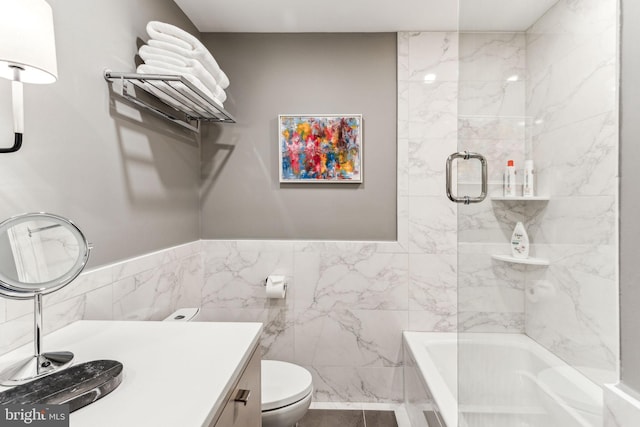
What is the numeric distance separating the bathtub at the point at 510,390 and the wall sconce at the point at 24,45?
1.38 meters

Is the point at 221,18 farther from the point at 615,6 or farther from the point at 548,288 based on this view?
the point at 548,288

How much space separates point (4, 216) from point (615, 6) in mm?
1496

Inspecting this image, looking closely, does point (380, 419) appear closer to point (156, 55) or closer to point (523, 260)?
point (523, 260)

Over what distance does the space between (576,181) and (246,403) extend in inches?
40.1

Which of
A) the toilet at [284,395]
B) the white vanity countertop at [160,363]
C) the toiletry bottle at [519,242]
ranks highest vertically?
the toiletry bottle at [519,242]

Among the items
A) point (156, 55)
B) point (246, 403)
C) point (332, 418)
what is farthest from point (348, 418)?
point (156, 55)

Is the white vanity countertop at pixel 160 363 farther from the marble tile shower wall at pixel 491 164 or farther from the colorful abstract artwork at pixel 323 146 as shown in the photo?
the colorful abstract artwork at pixel 323 146

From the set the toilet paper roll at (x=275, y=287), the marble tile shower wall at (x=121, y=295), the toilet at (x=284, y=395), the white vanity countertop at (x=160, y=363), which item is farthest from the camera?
the toilet paper roll at (x=275, y=287)

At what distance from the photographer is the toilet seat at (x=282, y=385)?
5.06 ft

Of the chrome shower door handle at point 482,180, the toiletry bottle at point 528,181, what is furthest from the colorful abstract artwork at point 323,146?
the toiletry bottle at point 528,181

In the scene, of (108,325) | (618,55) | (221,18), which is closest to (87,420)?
(108,325)

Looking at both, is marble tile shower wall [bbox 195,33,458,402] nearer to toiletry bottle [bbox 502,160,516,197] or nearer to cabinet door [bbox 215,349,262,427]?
cabinet door [bbox 215,349,262,427]

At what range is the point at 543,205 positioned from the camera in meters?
0.77

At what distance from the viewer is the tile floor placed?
199 cm
